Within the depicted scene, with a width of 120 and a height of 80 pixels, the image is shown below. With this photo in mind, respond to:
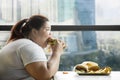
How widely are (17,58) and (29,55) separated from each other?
0.12 meters

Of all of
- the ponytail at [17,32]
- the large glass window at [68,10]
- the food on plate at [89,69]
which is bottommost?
the food on plate at [89,69]

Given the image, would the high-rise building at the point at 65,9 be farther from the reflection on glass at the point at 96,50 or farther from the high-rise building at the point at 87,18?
the reflection on glass at the point at 96,50

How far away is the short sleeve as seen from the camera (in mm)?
1603

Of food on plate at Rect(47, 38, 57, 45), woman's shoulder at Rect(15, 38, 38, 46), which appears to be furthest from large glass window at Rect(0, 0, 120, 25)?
woman's shoulder at Rect(15, 38, 38, 46)

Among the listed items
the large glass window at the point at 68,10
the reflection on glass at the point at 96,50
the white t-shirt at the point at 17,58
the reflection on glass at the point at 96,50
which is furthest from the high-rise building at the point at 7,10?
the white t-shirt at the point at 17,58

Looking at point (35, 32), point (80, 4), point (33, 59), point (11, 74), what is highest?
point (80, 4)

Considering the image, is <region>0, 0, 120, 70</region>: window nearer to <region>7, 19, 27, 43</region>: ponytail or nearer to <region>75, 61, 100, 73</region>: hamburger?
<region>75, 61, 100, 73</region>: hamburger

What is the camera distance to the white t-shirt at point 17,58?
64.1 inches

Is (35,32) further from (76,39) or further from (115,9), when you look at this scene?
(115,9)

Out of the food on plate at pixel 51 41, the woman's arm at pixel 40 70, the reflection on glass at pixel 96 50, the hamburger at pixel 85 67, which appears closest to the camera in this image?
the woman's arm at pixel 40 70

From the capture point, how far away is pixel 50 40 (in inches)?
78.2

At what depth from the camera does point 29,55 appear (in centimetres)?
161

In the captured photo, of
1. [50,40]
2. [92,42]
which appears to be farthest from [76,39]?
[50,40]

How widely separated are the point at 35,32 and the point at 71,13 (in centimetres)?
121
